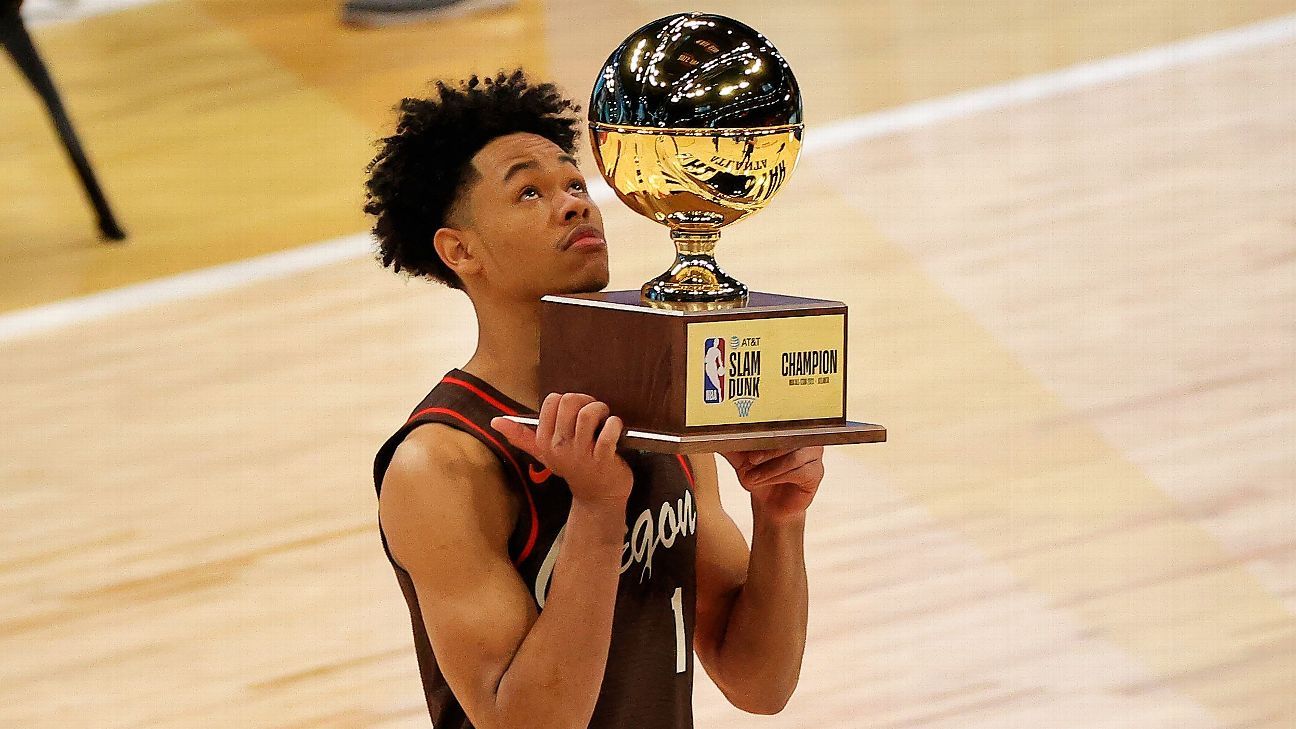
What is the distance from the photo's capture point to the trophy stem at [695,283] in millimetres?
1339

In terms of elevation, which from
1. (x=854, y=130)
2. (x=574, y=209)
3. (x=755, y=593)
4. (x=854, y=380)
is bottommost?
(x=854, y=380)

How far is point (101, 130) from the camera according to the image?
548 cm

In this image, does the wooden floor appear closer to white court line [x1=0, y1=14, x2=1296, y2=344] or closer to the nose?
white court line [x1=0, y1=14, x2=1296, y2=344]

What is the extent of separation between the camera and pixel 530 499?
1.41m

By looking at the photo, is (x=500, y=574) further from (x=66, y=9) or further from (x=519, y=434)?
(x=66, y=9)

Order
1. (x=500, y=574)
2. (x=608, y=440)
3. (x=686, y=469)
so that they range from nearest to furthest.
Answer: (x=608, y=440)
(x=500, y=574)
(x=686, y=469)

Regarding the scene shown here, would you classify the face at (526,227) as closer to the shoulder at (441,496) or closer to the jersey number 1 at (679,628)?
the shoulder at (441,496)

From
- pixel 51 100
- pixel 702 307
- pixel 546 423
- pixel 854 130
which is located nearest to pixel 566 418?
pixel 546 423

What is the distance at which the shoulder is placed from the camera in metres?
1.36

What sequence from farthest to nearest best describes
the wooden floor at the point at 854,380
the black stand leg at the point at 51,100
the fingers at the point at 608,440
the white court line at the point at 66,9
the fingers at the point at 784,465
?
the white court line at the point at 66,9 < the black stand leg at the point at 51,100 < the wooden floor at the point at 854,380 < the fingers at the point at 784,465 < the fingers at the point at 608,440

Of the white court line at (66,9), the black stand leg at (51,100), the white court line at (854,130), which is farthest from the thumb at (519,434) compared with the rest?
the white court line at (66,9)

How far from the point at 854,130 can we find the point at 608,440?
4.04 m

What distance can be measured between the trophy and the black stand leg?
338 centimetres

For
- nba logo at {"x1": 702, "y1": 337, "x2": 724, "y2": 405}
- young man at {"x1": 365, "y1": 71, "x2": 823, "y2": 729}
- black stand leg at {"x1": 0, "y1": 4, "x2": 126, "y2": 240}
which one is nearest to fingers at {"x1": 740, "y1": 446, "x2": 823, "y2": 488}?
young man at {"x1": 365, "y1": 71, "x2": 823, "y2": 729}
